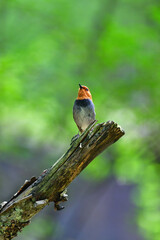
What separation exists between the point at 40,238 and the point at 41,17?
4.70 meters

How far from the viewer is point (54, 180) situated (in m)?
3.04

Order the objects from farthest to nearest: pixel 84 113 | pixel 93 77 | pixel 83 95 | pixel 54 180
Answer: pixel 93 77
pixel 83 95
pixel 84 113
pixel 54 180

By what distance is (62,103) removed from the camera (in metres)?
7.76

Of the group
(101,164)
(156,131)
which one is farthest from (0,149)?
(156,131)

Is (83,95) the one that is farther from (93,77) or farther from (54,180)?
(93,77)

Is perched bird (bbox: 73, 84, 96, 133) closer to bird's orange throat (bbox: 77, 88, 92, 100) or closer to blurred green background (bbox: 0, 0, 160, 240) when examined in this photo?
bird's orange throat (bbox: 77, 88, 92, 100)

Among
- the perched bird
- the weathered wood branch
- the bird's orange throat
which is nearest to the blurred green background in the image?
the bird's orange throat

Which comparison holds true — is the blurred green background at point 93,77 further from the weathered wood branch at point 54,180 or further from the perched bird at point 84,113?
the weathered wood branch at point 54,180

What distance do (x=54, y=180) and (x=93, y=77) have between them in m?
4.87

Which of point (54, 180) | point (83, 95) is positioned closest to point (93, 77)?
point (83, 95)

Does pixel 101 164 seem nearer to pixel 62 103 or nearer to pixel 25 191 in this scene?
pixel 62 103

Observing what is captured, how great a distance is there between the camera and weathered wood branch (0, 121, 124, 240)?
3.00 m

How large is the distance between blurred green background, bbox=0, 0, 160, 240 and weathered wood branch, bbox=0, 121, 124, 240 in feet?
13.7

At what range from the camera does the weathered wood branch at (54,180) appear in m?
3.00
